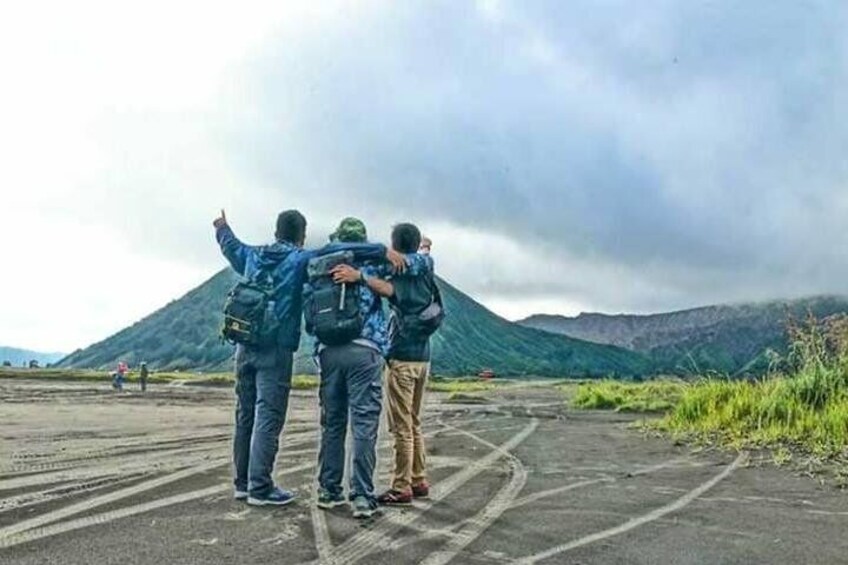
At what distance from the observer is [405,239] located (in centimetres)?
758

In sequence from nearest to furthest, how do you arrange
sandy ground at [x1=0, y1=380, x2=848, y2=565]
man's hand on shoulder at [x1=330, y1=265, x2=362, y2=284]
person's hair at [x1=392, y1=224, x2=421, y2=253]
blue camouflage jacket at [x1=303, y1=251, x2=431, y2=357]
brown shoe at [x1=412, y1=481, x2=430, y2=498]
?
1. sandy ground at [x1=0, y1=380, x2=848, y2=565]
2. man's hand on shoulder at [x1=330, y1=265, x2=362, y2=284]
3. blue camouflage jacket at [x1=303, y1=251, x2=431, y2=357]
4. person's hair at [x1=392, y1=224, x2=421, y2=253]
5. brown shoe at [x1=412, y1=481, x2=430, y2=498]

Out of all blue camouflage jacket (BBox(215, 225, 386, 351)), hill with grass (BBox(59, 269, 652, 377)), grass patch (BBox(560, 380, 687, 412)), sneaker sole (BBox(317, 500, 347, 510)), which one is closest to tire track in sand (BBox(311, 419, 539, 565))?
sneaker sole (BBox(317, 500, 347, 510))

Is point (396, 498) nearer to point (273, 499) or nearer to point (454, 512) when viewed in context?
point (454, 512)

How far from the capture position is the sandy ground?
5.89 metres

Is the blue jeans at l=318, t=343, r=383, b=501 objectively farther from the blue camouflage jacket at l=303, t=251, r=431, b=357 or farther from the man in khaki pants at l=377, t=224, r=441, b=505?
the man in khaki pants at l=377, t=224, r=441, b=505

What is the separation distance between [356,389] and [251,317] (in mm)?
988

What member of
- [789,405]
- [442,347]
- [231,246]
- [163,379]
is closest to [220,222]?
[231,246]

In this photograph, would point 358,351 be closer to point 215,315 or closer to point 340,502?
point 340,502

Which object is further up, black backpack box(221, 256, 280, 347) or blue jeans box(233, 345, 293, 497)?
black backpack box(221, 256, 280, 347)

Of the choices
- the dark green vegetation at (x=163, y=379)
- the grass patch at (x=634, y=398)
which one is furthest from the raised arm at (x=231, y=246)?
the dark green vegetation at (x=163, y=379)

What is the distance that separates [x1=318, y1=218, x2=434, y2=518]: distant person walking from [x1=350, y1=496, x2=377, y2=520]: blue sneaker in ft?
0.03

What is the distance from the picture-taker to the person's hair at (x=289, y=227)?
24.9 feet

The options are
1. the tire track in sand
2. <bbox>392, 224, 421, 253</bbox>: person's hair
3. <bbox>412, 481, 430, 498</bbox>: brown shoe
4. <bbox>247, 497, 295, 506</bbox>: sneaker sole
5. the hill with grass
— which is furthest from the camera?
the hill with grass

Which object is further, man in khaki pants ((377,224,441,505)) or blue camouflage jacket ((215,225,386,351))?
man in khaki pants ((377,224,441,505))
